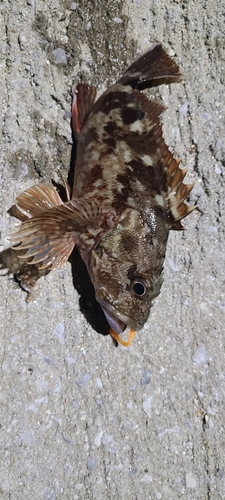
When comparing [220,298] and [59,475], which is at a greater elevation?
[220,298]

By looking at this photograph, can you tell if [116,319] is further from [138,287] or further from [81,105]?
[81,105]

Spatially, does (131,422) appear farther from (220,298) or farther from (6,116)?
(6,116)

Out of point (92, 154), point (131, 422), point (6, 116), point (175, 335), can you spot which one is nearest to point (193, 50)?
point (92, 154)

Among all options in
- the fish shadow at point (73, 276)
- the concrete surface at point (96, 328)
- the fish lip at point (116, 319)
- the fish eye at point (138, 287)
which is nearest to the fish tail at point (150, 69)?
the concrete surface at point (96, 328)

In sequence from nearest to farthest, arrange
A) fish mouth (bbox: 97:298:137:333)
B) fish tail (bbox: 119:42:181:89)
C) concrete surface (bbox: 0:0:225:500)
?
fish mouth (bbox: 97:298:137:333) → concrete surface (bbox: 0:0:225:500) → fish tail (bbox: 119:42:181:89)

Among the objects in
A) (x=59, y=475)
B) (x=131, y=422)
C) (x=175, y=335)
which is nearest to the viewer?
(x=59, y=475)

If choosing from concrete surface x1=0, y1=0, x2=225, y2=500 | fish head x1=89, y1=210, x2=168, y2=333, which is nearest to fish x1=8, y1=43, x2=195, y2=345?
fish head x1=89, y1=210, x2=168, y2=333

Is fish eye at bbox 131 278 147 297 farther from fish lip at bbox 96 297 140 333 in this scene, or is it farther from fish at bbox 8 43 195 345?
fish lip at bbox 96 297 140 333
